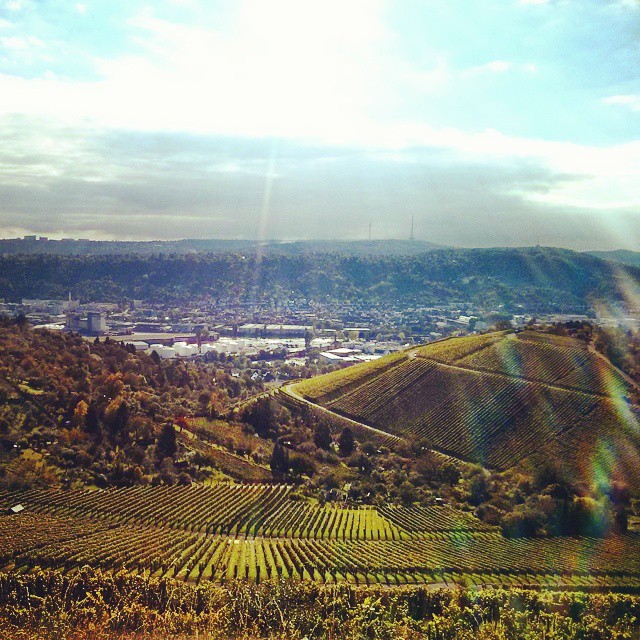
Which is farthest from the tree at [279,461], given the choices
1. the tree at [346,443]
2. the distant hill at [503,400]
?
the distant hill at [503,400]

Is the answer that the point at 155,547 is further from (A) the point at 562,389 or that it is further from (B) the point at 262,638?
(A) the point at 562,389

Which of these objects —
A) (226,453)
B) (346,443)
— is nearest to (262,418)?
(226,453)

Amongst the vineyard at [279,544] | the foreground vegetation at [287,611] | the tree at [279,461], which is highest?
the foreground vegetation at [287,611]

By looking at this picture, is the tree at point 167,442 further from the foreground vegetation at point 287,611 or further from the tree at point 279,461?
the foreground vegetation at point 287,611

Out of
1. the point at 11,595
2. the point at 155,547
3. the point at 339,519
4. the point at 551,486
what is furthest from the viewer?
the point at 551,486

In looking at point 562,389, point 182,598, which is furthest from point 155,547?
point 562,389
